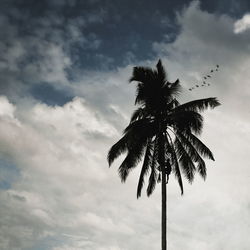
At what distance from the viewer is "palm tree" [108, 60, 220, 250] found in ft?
64.2

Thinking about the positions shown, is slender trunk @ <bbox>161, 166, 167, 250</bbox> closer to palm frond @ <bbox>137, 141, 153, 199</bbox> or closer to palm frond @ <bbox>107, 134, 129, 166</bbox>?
palm frond @ <bbox>137, 141, 153, 199</bbox>

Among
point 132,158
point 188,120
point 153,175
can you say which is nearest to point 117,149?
point 132,158

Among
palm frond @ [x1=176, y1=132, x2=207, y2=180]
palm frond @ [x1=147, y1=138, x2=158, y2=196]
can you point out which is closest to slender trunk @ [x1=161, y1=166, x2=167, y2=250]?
palm frond @ [x1=147, y1=138, x2=158, y2=196]

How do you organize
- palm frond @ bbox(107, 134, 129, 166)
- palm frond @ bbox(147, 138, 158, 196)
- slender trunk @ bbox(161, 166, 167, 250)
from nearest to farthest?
1. slender trunk @ bbox(161, 166, 167, 250)
2. palm frond @ bbox(107, 134, 129, 166)
3. palm frond @ bbox(147, 138, 158, 196)

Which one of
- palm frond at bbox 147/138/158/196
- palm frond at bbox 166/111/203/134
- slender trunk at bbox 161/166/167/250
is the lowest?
slender trunk at bbox 161/166/167/250

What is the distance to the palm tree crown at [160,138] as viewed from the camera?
64.3 ft

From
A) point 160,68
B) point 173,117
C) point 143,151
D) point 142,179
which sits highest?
point 160,68

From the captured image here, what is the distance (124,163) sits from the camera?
20234mm

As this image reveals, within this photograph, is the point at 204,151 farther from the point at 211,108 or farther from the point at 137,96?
the point at 137,96

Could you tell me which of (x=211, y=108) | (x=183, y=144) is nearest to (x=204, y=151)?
(x=183, y=144)

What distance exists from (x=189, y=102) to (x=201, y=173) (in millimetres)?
4436

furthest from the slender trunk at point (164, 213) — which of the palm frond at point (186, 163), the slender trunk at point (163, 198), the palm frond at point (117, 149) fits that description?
the palm frond at point (117, 149)

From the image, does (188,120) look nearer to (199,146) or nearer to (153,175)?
(199,146)

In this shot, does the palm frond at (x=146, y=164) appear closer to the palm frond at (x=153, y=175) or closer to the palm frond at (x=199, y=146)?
the palm frond at (x=153, y=175)
